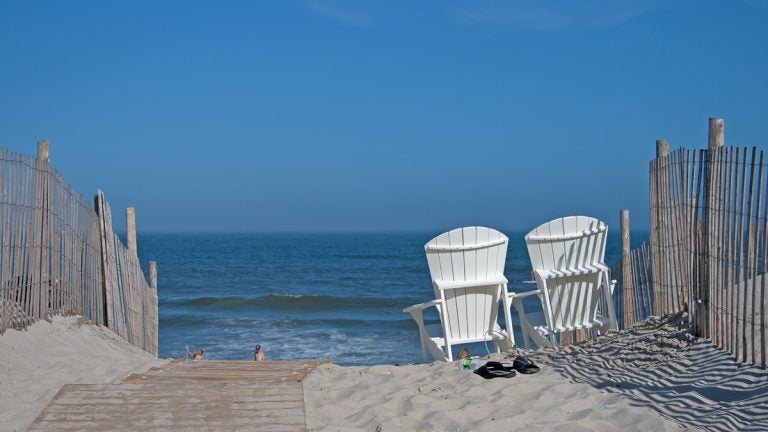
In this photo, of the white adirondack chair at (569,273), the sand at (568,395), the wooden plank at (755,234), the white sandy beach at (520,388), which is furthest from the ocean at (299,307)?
the wooden plank at (755,234)

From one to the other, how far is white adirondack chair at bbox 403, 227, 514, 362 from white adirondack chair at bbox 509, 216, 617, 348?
1.06 ft

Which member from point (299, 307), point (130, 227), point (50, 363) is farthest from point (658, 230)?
point (299, 307)

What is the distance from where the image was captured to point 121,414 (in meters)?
4.33

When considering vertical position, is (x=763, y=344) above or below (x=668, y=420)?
above

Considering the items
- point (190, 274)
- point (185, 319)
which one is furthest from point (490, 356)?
point (190, 274)

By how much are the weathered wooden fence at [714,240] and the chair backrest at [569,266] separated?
0.69m

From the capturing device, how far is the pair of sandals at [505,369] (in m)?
5.11

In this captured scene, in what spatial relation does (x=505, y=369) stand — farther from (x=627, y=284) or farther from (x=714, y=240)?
(x=627, y=284)

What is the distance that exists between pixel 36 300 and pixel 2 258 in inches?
29.0

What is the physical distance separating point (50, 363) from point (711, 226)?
15.5ft

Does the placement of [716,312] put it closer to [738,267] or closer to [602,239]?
[738,267]

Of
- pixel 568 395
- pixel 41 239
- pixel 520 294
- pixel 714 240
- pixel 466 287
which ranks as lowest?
pixel 568 395

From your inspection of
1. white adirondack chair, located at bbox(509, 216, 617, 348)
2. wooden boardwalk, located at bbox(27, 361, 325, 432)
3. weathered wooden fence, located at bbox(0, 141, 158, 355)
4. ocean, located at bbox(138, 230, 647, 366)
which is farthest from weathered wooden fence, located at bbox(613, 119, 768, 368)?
ocean, located at bbox(138, 230, 647, 366)

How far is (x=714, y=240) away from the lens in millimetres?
5316
